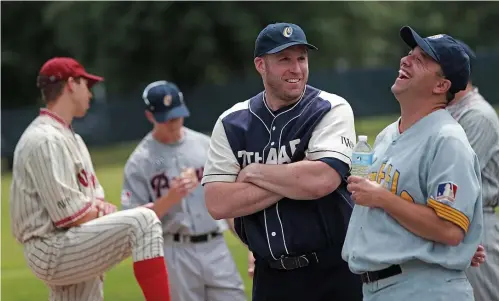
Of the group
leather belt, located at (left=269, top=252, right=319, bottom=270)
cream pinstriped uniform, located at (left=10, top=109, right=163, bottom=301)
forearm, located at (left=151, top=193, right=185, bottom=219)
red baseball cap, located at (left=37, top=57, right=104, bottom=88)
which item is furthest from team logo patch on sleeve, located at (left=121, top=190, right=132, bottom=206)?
leather belt, located at (left=269, top=252, right=319, bottom=270)

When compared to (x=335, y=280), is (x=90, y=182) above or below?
above

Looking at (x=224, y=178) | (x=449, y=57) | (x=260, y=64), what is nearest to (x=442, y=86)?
(x=449, y=57)

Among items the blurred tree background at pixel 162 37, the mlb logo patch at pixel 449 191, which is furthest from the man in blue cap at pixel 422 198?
the blurred tree background at pixel 162 37

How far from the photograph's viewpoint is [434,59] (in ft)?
14.7

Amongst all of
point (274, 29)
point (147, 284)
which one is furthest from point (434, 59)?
point (147, 284)

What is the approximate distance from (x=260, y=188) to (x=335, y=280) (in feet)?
2.19

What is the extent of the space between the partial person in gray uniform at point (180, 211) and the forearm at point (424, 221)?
3480 mm

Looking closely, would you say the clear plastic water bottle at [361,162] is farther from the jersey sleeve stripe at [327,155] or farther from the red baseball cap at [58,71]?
the red baseball cap at [58,71]

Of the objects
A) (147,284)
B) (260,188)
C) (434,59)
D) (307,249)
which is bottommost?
(147,284)

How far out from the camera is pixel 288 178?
505 cm

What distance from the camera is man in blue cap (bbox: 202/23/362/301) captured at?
5.11 metres

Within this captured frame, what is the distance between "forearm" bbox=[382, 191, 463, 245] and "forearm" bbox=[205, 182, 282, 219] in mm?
977

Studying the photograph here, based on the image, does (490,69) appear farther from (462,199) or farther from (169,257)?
(462,199)

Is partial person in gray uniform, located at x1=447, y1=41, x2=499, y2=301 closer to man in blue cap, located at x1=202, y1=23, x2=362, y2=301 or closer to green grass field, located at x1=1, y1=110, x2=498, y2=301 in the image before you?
man in blue cap, located at x1=202, y1=23, x2=362, y2=301
